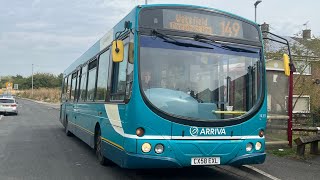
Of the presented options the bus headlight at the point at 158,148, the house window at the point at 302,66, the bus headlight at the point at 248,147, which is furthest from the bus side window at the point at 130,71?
the house window at the point at 302,66

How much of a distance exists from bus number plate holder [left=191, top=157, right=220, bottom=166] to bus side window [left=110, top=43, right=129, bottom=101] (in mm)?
1659

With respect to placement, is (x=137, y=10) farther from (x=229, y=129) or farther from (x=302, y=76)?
(x=302, y=76)

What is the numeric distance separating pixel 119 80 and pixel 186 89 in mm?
1384

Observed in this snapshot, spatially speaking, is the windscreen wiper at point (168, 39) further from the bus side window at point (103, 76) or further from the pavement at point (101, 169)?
the pavement at point (101, 169)

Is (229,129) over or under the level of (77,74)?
under

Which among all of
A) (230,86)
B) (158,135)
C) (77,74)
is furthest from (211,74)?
(77,74)

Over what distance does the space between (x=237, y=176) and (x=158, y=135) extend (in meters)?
2.46

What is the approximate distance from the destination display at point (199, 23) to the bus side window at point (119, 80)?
69cm

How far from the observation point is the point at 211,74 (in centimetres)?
726

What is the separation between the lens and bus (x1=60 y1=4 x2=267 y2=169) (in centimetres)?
675

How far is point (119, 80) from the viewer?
771 centimetres

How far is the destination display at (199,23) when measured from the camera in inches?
280

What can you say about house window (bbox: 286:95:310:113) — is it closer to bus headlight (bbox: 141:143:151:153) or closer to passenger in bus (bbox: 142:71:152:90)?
passenger in bus (bbox: 142:71:152:90)

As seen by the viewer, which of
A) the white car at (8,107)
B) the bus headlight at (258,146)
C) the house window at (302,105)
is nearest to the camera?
the bus headlight at (258,146)
